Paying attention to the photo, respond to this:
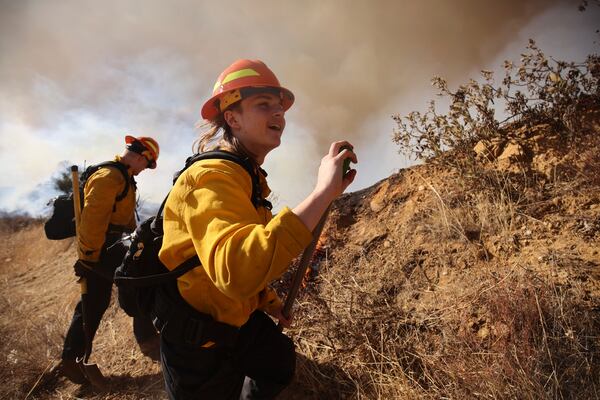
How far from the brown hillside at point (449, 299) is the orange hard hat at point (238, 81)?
199 cm

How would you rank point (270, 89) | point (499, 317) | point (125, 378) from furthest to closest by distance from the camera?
point (125, 378), point (499, 317), point (270, 89)

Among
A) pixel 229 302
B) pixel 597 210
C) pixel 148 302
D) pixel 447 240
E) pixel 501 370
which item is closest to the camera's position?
pixel 229 302

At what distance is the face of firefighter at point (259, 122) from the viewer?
73.0 inches

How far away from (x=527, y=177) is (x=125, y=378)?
501 centimetres

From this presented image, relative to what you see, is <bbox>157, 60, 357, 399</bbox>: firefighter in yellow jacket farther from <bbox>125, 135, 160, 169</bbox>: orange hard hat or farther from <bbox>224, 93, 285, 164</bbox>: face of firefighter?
<bbox>125, 135, 160, 169</bbox>: orange hard hat

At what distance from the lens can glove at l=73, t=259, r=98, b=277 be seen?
3.43 m

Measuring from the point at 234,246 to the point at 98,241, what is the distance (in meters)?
2.95

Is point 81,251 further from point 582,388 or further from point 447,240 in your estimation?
point 582,388

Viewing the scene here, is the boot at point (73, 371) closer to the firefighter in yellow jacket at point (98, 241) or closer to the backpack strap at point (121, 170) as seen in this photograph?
the firefighter in yellow jacket at point (98, 241)

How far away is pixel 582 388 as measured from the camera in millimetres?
1812

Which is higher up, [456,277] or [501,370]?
[456,277]

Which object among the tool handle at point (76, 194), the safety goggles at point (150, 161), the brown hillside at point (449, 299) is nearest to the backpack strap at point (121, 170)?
the tool handle at point (76, 194)

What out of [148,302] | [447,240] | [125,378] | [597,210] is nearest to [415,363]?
[447,240]

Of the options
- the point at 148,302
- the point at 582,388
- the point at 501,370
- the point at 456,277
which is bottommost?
the point at 582,388
